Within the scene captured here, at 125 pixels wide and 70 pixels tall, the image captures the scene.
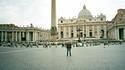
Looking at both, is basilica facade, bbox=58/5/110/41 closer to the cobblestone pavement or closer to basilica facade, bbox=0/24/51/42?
basilica facade, bbox=0/24/51/42

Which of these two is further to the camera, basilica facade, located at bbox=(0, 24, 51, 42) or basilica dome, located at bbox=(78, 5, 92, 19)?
basilica dome, located at bbox=(78, 5, 92, 19)

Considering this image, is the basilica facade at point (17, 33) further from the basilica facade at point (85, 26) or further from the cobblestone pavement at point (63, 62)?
the cobblestone pavement at point (63, 62)

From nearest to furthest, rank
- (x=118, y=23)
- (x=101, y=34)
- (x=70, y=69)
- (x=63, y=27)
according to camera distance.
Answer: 1. (x=70, y=69)
2. (x=118, y=23)
3. (x=101, y=34)
4. (x=63, y=27)

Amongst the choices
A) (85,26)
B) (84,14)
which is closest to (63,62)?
(85,26)

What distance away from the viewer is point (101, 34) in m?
128

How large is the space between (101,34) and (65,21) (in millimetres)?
23171

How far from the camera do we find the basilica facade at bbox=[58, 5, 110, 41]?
420 feet

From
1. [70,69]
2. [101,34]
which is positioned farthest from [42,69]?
[101,34]

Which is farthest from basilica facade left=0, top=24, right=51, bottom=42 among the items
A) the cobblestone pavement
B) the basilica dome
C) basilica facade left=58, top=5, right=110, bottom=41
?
the cobblestone pavement

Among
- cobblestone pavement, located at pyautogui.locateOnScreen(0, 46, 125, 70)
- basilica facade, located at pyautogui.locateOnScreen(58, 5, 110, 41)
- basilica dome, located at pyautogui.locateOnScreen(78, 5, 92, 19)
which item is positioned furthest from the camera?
basilica dome, located at pyautogui.locateOnScreen(78, 5, 92, 19)

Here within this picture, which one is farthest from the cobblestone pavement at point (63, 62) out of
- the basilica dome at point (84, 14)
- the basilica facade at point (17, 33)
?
the basilica dome at point (84, 14)

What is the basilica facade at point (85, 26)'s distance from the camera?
420 feet

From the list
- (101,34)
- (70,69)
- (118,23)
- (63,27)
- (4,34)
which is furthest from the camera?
(63,27)

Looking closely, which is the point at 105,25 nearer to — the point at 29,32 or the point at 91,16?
the point at 91,16
